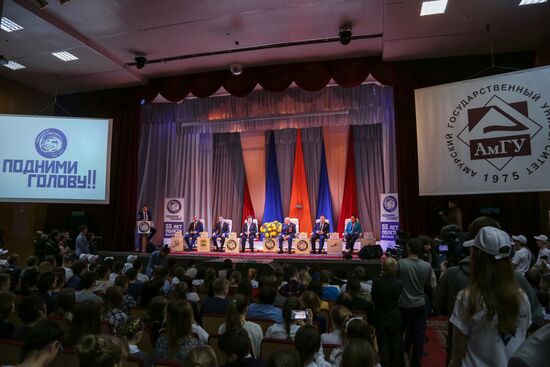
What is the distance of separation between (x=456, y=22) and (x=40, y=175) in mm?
8917

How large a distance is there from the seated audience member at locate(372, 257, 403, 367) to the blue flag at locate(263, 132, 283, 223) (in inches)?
357

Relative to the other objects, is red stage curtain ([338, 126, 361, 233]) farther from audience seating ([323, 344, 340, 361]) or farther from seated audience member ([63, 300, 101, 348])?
seated audience member ([63, 300, 101, 348])

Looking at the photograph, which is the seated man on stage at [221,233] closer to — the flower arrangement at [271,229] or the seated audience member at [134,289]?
the flower arrangement at [271,229]

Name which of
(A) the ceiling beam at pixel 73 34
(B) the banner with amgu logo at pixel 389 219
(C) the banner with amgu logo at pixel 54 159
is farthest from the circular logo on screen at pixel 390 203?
(A) the ceiling beam at pixel 73 34

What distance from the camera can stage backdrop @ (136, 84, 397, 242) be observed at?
10.8 m

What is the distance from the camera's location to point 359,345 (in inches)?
64.1

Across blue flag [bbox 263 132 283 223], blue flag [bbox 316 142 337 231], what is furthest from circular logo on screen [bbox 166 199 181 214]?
blue flag [bbox 316 142 337 231]

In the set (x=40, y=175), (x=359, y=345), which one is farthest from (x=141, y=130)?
(x=359, y=345)

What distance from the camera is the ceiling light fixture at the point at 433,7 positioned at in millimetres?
6833

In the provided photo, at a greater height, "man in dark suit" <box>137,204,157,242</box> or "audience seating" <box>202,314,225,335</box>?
"man in dark suit" <box>137,204,157,242</box>

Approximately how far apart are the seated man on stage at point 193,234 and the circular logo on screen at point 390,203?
17.0 ft

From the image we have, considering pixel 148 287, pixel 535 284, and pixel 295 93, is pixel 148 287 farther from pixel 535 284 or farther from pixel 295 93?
pixel 295 93

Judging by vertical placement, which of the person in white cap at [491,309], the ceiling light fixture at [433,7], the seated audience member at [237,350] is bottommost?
the seated audience member at [237,350]

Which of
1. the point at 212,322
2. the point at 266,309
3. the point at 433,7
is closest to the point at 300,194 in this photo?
the point at 433,7
